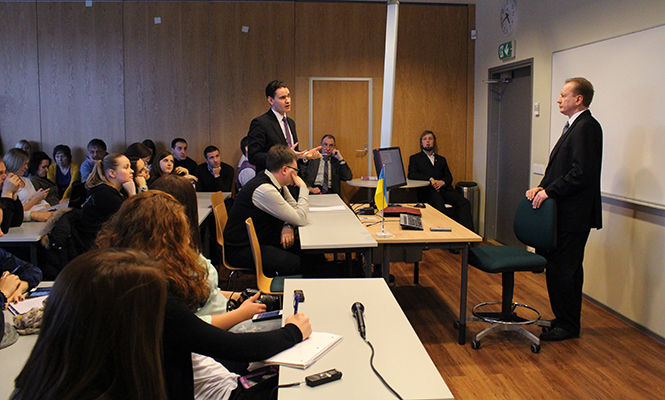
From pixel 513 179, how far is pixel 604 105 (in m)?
2.04

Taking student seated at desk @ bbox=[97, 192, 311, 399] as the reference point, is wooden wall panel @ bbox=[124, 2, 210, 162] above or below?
above

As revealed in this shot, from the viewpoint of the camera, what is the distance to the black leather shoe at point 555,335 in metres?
3.58

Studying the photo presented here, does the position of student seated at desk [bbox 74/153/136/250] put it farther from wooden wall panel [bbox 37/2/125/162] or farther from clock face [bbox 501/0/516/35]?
clock face [bbox 501/0/516/35]

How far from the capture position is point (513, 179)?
20.2 ft

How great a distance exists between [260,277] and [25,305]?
140 cm

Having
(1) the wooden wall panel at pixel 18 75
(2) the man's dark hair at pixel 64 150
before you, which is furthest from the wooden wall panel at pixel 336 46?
(1) the wooden wall panel at pixel 18 75

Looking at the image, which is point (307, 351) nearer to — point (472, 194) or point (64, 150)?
point (472, 194)

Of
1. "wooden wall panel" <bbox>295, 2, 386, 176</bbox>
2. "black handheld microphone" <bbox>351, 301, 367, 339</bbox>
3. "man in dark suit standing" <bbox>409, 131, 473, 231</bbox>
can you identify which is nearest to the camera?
"black handheld microphone" <bbox>351, 301, 367, 339</bbox>

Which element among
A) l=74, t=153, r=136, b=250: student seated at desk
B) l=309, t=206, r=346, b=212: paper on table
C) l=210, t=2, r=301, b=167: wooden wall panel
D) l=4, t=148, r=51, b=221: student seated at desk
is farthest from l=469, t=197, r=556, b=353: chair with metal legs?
l=210, t=2, r=301, b=167: wooden wall panel

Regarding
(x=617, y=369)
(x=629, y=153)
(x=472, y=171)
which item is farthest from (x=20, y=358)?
(x=472, y=171)

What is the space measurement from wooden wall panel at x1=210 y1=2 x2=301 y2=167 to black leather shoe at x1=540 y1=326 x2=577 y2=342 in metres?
4.52

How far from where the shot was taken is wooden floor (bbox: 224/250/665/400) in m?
2.94

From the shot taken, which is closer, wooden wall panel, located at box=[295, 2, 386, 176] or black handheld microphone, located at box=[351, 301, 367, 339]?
black handheld microphone, located at box=[351, 301, 367, 339]

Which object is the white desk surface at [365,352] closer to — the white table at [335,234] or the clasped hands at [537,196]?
the white table at [335,234]
